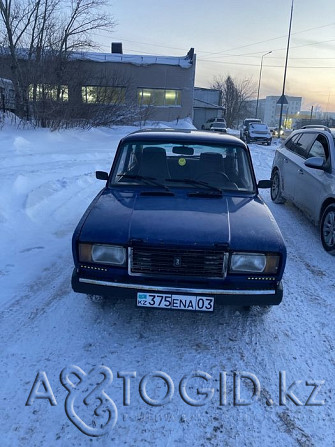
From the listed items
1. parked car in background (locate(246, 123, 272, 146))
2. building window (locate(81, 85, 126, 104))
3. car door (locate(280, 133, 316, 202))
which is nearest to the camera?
car door (locate(280, 133, 316, 202))

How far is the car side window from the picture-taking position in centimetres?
592

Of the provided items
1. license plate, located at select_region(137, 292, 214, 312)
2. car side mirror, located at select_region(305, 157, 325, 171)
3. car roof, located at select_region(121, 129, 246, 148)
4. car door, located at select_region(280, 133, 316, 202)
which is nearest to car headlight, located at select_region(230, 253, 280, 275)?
license plate, located at select_region(137, 292, 214, 312)

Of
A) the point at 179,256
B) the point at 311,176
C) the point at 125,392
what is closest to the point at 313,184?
the point at 311,176

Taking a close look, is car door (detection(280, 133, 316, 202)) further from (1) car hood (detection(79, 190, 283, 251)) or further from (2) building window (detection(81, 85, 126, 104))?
(2) building window (detection(81, 85, 126, 104))

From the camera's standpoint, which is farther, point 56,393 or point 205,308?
point 205,308

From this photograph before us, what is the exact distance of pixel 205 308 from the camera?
301 cm

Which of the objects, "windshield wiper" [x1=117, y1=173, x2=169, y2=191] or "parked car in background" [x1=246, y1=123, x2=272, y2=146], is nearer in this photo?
"windshield wiper" [x1=117, y1=173, x2=169, y2=191]

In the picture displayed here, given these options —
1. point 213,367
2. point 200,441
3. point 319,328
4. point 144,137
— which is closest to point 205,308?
point 213,367

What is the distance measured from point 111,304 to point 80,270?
684 mm

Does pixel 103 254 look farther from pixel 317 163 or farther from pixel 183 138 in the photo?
pixel 317 163

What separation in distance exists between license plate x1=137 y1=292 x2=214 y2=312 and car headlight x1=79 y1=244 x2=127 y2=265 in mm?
352

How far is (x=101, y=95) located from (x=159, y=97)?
11965mm

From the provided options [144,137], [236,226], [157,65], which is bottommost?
[236,226]

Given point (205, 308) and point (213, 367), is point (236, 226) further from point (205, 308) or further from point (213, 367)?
point (213, 367)
